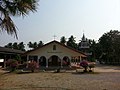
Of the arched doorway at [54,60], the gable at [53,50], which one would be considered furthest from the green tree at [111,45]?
the gable at [53,50]

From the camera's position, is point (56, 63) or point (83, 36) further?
point (83, 36)

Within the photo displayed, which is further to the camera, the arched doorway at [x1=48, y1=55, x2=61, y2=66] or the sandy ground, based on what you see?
the arched doorway at [x1=48, y1=55, x2=61, y2=66]

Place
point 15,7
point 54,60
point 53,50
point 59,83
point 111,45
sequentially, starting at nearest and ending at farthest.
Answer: point 15,7 → point 59,83 → point 53,50 → point 54,60 → point 111,45

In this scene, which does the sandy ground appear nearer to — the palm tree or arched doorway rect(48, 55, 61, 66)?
the palm tree

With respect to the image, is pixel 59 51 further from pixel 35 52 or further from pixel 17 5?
pixel 17 5

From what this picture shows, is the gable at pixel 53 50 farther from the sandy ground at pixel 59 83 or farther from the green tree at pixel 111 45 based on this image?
the green tree at pixel 111 45

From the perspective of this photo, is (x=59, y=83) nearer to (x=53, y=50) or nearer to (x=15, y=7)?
(x=15, y=7)

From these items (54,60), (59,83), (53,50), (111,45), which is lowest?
(59,83)

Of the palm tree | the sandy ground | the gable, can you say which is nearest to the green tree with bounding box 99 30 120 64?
the gable

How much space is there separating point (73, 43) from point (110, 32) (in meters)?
18.1

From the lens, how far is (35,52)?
4266 centimetres

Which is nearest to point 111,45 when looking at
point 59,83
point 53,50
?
point 53,50

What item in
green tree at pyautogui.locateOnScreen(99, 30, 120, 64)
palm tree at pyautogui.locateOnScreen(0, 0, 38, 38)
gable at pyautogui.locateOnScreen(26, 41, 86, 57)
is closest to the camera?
palm tree at pyautogui.locateOnScreen(0, 0, 38, 38)

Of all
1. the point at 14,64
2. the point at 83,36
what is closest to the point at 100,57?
the point at 83,36
